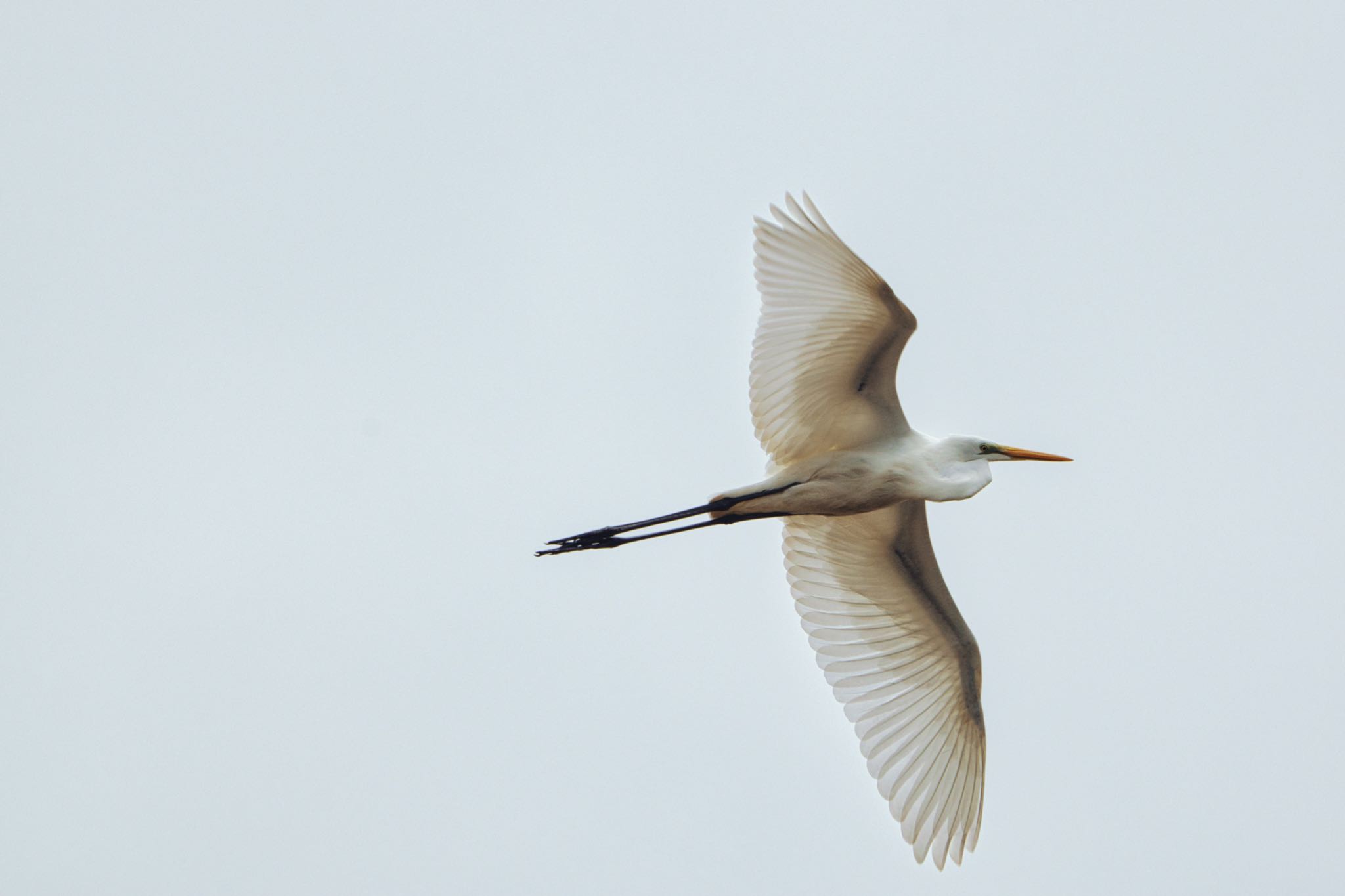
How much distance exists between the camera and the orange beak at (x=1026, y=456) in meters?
9.68

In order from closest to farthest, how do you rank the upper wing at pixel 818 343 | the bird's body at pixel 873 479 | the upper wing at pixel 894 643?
1. the upper wing at pixel 818 343
2. the bird's body at pixel 873 479
3. the upper wing at pixel 894 643

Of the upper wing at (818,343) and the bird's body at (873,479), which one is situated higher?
the upper wing at (818,343)

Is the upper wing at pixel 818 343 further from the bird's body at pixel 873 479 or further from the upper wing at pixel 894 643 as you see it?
the upper wing at pixel 894 643

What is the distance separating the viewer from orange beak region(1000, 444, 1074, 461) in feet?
31.8

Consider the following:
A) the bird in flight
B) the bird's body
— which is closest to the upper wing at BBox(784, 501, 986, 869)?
the bird in flight

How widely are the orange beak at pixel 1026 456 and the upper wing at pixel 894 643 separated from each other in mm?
580

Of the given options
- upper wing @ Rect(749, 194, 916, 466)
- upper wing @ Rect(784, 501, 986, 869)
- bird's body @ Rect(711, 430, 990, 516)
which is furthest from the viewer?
upper wing @ Rect(784, 501, 986, 869)

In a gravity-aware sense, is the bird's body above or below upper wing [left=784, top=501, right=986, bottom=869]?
above

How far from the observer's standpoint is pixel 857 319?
8.77m

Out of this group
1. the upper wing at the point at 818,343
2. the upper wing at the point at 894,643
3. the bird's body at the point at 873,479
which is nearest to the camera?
the upper wing at the point at 818,343

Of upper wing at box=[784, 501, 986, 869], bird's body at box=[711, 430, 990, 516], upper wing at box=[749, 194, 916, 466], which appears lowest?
upper wing at box=[784, 501, 986, 869]

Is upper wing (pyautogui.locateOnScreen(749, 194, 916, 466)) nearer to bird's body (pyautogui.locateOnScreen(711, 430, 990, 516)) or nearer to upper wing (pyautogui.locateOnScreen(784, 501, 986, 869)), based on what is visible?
bird's body (pyautogui.locateOnScreen(711, 430, 990, 516))

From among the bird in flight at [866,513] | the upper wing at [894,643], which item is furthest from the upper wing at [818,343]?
the upper wing at [894,643]

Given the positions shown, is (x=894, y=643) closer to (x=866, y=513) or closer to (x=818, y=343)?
(x=866, y=513)
